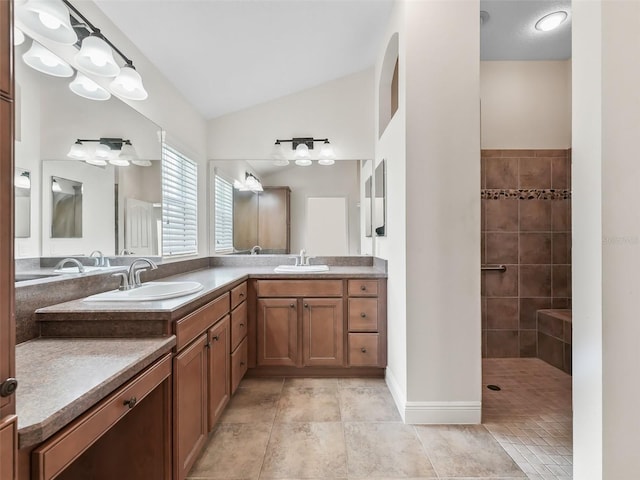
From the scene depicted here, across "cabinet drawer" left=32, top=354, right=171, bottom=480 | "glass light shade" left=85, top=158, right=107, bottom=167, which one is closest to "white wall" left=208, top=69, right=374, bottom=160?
"glass light shade" left=85, top=158, right=107, bottom=167

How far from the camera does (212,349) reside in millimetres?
1754

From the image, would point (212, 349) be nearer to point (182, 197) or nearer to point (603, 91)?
point (182, 197)

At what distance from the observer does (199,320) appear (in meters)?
1.57

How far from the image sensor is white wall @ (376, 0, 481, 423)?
6.40 ft

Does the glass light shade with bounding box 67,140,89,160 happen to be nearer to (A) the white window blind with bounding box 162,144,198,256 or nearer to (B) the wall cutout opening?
(A) the white window blind with bounding box 162,144,198,256

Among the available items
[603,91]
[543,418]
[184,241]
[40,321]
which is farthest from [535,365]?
[40,321]

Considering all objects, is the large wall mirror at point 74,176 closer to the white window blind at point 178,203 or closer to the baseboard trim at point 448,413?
the white window blind at point 178,203

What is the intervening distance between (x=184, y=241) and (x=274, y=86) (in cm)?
164

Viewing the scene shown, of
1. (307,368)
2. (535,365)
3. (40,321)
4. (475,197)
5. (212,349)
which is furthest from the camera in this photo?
(535,365)

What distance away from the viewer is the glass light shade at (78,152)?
4.83ft

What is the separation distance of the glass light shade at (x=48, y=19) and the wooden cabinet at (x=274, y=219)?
1.95m

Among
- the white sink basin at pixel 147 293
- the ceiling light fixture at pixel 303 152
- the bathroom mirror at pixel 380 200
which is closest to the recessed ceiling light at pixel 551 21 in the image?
the bathroom mirror at pixel 380 200

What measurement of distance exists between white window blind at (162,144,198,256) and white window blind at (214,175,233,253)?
10.6 inches

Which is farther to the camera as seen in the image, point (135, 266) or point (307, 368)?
point (307, 368)
